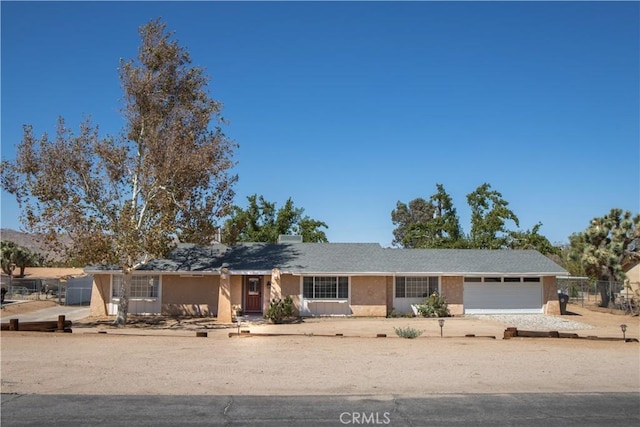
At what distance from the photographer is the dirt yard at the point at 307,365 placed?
12.0 meters

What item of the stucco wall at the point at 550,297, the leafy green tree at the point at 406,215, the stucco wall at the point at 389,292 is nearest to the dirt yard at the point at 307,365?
the stucco wall at the point at 389,292

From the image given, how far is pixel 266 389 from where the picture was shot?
11.8m

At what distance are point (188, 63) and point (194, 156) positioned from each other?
5904 millimetres

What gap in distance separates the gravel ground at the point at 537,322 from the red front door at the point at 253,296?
11038 mm

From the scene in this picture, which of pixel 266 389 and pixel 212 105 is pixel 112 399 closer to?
pixel 266 389

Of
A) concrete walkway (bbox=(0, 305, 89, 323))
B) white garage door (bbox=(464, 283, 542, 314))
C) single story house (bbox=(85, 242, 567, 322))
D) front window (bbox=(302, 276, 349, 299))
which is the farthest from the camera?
white garage door (bbox=(464, 283, 542, 314))

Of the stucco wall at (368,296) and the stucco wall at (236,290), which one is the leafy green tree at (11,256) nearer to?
the stucco wall at (236,290)

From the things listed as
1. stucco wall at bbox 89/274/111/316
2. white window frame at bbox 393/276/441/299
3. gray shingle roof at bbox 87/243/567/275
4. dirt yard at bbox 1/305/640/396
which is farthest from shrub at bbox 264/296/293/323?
stucco wall at bbox 89/274/111/316

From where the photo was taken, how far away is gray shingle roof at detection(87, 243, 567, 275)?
98.9ft

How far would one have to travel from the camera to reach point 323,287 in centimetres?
3058

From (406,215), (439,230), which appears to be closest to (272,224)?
(439,230)

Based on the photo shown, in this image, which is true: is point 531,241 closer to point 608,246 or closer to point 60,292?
point 608,246

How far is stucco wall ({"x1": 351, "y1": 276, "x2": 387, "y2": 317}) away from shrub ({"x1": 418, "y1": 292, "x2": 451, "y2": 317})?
6.24 feet

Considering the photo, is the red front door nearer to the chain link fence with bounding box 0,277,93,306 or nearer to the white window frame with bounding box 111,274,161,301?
the white window frame with bounding box 111,274,161,301
